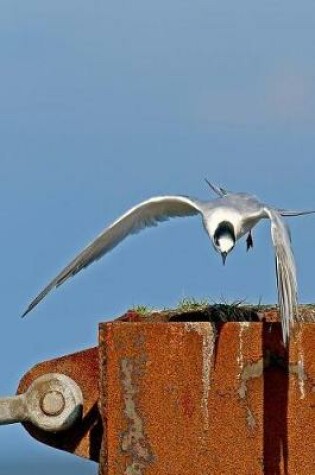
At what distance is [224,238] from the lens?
8781 mm

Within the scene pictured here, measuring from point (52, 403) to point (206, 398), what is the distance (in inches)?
49.9

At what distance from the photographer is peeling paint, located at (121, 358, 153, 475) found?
7953mm

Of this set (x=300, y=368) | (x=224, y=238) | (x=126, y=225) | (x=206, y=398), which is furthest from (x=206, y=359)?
(x=126, y=225)

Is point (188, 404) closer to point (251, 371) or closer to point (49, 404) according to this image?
point (251, 371)

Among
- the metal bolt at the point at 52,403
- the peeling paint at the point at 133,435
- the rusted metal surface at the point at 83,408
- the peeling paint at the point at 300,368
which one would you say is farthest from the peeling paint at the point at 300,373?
the metal bolt at the point at 52,403

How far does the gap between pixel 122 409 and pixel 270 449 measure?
0.90 metres

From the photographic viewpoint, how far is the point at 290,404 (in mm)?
7809

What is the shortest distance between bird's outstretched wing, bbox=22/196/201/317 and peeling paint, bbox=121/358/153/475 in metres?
1.66

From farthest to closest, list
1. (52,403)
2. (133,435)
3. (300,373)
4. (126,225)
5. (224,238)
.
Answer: (126,225) < (224,238) < (52,403) < (133,435) < (300,373)

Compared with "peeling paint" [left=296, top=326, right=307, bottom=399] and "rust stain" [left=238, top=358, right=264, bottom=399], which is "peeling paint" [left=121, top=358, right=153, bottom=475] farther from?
"peeling paint" [left=296, top=326, right=307, bottom=399]

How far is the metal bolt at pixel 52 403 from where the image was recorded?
867 centimetres

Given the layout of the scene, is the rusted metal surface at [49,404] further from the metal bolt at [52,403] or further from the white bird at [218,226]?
the white bird at [218,226]

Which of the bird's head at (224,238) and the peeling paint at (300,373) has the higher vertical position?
the bird's head at (224,238)

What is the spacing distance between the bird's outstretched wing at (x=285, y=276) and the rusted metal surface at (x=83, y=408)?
4.75 ft
